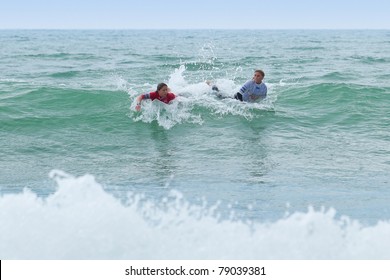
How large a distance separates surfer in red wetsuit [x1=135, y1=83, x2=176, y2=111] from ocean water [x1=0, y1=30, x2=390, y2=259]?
13.1 inches

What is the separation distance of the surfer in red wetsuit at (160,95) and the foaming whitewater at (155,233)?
6.00m

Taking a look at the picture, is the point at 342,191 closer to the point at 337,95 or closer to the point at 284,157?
the point at 284,157

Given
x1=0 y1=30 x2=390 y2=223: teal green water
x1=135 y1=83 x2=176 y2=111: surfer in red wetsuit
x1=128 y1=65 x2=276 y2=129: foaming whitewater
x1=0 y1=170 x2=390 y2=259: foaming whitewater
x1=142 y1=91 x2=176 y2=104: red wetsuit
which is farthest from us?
x1=128 y1=65 x2=276 y2=129: foaming whitewater

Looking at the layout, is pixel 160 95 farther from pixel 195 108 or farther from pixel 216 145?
pixel 216 145

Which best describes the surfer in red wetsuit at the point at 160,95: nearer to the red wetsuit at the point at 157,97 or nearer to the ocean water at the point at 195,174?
the red wetsuit at the point at 157,97

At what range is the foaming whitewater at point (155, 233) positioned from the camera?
224 inches

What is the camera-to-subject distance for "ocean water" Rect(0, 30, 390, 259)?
5910 millimetres

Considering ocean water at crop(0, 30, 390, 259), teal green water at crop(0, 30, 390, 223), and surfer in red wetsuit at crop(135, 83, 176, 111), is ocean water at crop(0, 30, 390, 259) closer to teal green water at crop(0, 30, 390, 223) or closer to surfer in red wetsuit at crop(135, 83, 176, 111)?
teal green water at crop(0, 30, 390, 223)

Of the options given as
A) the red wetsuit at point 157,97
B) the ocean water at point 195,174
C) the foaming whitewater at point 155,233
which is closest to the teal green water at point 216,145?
the ocean water at point 195,174

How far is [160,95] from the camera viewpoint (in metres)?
12.9

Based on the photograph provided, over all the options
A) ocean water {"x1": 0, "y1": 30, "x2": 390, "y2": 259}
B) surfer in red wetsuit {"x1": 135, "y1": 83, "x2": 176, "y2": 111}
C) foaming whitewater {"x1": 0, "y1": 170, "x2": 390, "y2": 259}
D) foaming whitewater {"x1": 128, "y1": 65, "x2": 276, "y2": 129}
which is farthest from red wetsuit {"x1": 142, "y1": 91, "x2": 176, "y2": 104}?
foaming whitewater {"x1": 0, "y1": 170, "x2": 390, "y2": 259}

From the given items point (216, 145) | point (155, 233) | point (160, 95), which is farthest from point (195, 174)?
point (160, 95)

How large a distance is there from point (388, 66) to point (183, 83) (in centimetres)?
1549
